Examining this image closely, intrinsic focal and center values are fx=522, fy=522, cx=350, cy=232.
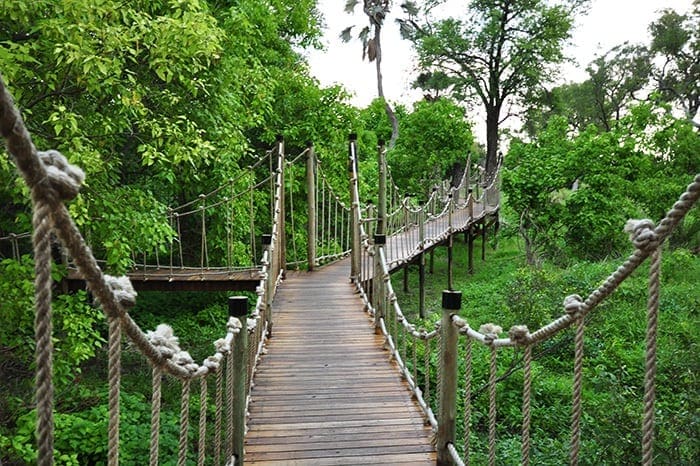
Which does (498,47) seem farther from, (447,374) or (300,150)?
(447,374)

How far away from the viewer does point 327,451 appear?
266cm

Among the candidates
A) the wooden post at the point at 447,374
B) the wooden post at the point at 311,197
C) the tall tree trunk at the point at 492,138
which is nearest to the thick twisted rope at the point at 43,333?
the wooden post at the point at 447,374

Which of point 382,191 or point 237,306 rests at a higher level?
point 382,191

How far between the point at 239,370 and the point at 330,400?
0.96m

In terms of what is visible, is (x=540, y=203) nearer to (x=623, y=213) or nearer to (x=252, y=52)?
(x=623, y=213)

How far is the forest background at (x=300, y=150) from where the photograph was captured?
3.46 m

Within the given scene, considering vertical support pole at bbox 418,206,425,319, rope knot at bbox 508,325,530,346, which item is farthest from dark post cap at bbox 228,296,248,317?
vertical support pole at bbox 418,206,425,319

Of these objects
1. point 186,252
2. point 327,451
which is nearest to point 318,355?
point 327,451

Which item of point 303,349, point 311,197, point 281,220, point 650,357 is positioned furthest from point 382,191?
point 650,357

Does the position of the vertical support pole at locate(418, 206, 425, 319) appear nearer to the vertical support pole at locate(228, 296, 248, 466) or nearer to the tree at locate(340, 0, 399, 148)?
the vertical support pole at locate(228, 296, 248, 466)

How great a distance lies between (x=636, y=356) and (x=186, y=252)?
21.2 feet

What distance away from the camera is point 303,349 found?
14.1 feet

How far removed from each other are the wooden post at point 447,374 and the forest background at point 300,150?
54.9 inches

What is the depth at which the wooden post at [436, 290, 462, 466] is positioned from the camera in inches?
94.8
